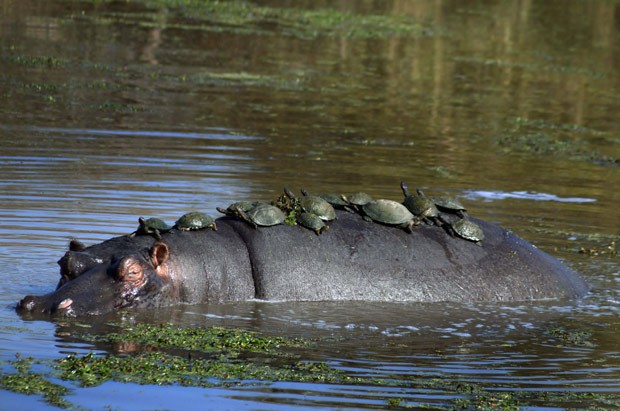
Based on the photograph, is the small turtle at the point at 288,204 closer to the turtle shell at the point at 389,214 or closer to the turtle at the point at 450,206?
the turtle shell at the point at 389,214

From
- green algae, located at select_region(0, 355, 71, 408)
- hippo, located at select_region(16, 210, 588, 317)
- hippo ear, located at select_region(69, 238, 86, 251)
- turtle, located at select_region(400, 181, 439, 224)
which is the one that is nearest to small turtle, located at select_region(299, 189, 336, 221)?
hippo, located at select_region(16, 210, 588, 317)

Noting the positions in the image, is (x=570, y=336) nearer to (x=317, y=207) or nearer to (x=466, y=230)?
(x=466, y=230)

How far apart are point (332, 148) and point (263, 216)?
618cm

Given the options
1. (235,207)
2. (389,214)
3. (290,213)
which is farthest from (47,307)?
(389,214)

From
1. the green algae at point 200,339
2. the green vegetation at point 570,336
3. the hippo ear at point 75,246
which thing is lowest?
the green vegetation at point 570,336

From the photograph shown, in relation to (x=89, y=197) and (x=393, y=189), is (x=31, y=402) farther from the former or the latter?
A: (x=393, y=189)

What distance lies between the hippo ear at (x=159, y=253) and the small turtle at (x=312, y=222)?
41.4 inches

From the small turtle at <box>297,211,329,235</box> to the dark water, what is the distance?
1.77 ft

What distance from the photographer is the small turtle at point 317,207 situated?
8.37 metres

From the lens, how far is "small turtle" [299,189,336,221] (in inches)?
329

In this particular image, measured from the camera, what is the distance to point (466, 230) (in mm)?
8594

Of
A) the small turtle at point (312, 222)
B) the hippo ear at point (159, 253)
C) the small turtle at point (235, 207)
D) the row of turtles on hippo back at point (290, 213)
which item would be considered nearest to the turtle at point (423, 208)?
the row of turtles on hippo back at point (290, 213)

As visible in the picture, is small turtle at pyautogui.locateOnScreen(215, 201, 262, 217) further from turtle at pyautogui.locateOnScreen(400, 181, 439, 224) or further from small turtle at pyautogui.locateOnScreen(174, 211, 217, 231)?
turtle at pyautogui.locateOnScreen(400, 181, 439, 224)

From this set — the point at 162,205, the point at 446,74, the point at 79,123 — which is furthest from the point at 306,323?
the point at 446,74
